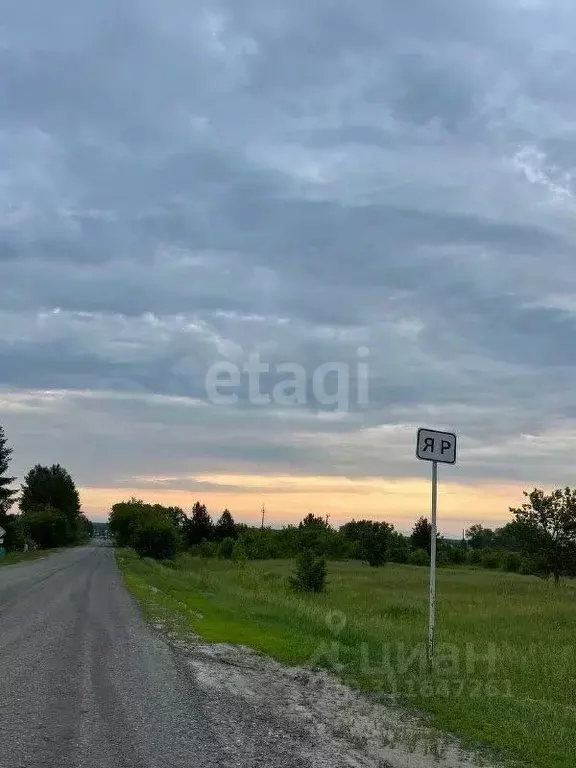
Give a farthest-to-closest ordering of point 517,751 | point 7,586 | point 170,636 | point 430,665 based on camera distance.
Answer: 1. point 7,586
2. point 170,636
3. point 430,665
4. point 517,751

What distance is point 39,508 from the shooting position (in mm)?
115250

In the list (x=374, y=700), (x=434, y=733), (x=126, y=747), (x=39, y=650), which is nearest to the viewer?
(x=126, y=747)

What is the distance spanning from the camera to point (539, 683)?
1098 cm

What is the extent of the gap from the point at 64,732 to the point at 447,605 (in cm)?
2442

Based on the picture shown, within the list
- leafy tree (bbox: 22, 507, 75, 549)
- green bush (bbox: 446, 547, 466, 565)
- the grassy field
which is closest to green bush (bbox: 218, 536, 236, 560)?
leafy tree (bbox: 22, 507, 75, 549)

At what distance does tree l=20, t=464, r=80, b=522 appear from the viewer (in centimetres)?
13038

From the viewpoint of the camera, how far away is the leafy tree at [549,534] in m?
43.3

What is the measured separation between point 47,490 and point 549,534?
Result: 106079 mm

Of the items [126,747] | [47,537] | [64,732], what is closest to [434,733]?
[126,747]

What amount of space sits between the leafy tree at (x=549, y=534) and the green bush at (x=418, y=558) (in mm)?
42370

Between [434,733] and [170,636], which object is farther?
[170,636]

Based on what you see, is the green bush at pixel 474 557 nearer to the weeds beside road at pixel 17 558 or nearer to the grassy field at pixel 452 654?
the weeds beside road at pixel 17 558

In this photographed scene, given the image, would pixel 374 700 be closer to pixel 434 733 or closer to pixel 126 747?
pixel 434 733

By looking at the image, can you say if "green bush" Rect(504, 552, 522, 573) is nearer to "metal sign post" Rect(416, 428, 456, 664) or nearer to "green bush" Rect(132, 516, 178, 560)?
"green bush" Rect(132, 516, 178, 560)
